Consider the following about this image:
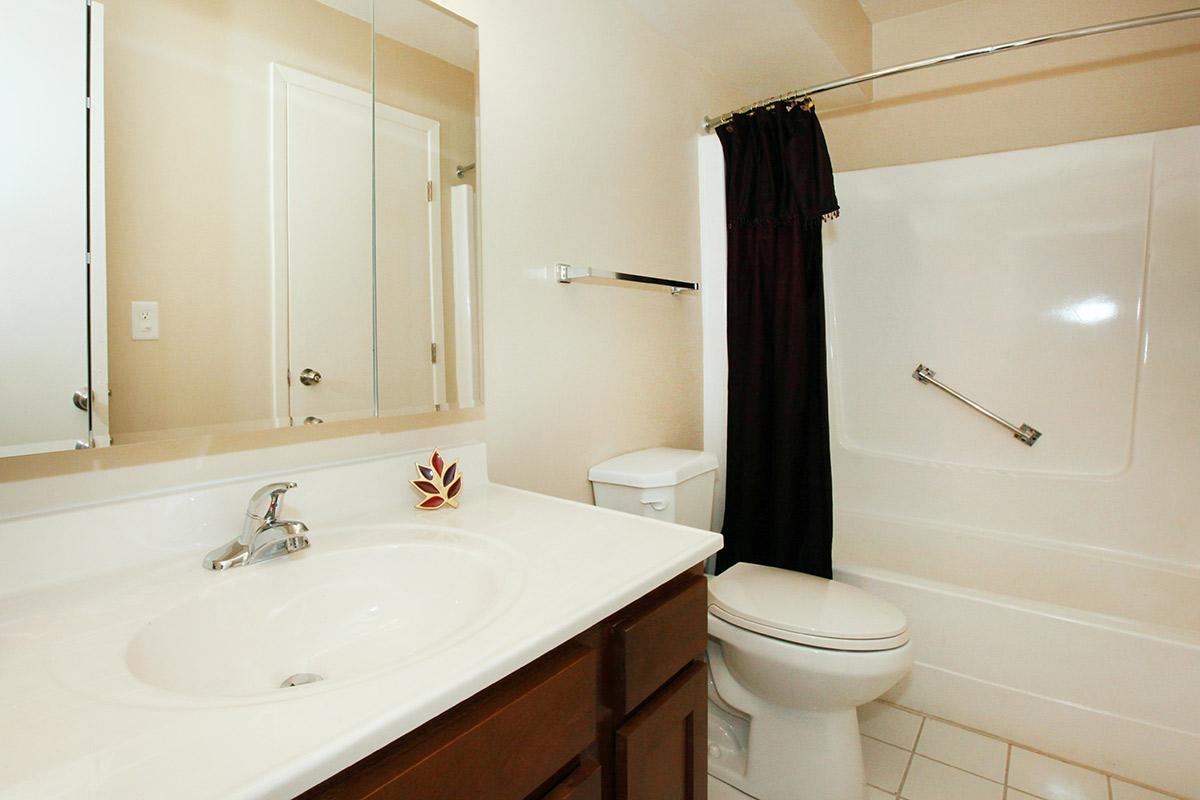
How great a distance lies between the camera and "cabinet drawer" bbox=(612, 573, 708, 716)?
0.80 meters

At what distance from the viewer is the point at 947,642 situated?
5.82 ft

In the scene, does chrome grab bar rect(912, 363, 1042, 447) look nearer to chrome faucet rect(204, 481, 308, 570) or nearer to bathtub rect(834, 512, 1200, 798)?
bathtub rect(834, 512, 1200, 798)

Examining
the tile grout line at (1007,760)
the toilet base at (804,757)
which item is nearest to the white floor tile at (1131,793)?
the tile grout line at (1007,760)

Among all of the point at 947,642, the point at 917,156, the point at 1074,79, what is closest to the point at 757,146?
the point at 917,156

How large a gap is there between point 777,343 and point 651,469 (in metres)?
0.68

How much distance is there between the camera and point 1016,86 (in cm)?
227

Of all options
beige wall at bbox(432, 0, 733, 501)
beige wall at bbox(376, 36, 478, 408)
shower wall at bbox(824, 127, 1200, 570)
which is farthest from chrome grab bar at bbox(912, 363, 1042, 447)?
beige wall at bbox(376, 36, 478, 408)

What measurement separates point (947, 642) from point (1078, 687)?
301 mm

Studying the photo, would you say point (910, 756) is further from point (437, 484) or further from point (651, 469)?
point (437, 484)

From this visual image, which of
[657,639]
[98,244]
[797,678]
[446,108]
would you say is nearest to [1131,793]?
[797,678]

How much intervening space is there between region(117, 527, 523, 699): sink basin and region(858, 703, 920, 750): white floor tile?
1473 mm

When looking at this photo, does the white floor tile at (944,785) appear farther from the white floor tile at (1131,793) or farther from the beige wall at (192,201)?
the beige wall at (192,201)

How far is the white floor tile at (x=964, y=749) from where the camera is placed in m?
1.61

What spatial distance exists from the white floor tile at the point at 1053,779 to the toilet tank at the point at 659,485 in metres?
1.00
